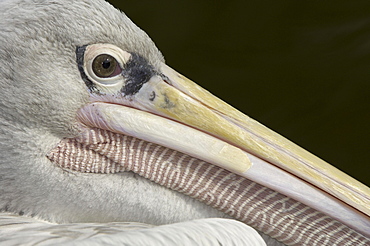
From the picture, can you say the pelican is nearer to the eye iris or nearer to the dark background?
the eye iris

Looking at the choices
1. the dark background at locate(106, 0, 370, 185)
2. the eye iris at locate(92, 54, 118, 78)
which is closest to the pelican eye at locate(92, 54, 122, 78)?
the eye iris at locate(92, 54, 118, 78)

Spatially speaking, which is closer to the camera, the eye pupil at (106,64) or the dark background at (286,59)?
the eye pupil at (106,64)

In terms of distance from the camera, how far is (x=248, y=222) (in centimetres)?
229

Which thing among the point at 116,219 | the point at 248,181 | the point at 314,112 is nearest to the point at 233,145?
the point at 248,181

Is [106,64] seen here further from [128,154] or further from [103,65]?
[128,154]

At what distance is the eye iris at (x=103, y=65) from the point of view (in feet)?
6.81

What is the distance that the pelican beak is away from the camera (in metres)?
2.12

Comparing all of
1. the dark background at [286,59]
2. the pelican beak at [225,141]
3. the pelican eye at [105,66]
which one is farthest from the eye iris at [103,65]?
the dark background at [286,59]

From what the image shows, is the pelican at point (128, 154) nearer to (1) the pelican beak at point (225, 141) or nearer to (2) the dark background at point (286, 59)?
(1) the pelican beak at point (225, 141)

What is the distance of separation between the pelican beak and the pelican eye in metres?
0.10

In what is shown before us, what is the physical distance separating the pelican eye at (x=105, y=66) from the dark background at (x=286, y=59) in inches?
69.0

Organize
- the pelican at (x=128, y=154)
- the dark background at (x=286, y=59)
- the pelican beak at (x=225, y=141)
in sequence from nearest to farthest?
the pelican at (x=128, y=154)
the pelican beak at (x=225, y=141)
the dark background at (x=286, y=59)

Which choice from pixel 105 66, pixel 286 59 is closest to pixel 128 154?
pixel 105 66

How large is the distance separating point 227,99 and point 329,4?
2.77ft
